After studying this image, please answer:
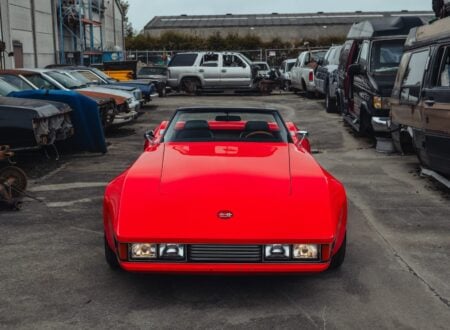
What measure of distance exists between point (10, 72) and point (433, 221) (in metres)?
9.14

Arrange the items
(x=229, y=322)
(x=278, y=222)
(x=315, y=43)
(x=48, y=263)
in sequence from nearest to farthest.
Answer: (x=229, y=322) → (x=278, y=222) → (x=48, y=263) → (x=315, y=43)

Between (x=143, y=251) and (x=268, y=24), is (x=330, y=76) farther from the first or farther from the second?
(x=268, y=24)

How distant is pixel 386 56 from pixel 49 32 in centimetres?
2287

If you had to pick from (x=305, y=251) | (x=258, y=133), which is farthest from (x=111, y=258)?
(x=258, y=133)

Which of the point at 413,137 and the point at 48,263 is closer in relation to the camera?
the point at 48,263

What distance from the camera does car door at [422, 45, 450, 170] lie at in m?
6.78

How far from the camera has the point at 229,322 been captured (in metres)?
3.81

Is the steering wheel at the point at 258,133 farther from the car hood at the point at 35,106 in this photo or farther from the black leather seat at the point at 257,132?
the car hood at the point at 35,106

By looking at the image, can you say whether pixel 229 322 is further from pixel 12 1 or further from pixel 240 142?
pixel 12 1

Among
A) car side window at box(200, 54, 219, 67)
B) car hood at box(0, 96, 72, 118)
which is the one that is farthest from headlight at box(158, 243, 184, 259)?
car side window at box(200, 54, 219, 67)

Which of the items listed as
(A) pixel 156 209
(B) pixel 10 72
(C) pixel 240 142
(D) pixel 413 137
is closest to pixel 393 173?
(D) pixel 413 137

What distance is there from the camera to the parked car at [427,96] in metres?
6.93

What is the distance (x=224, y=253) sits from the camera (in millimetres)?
3988

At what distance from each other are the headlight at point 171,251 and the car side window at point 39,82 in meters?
9.74
